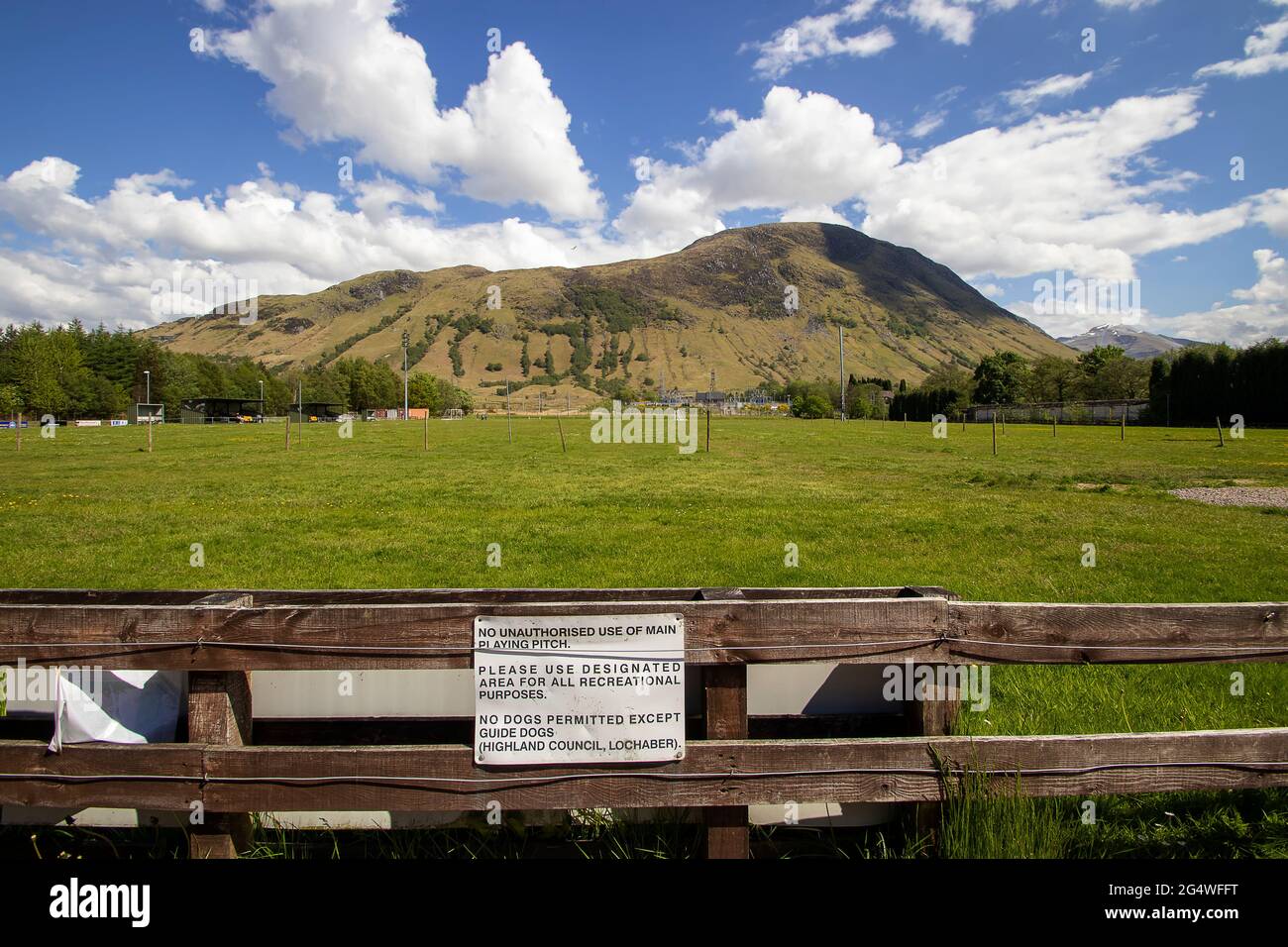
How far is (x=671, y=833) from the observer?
3.83 metres

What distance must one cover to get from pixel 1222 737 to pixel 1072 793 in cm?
84

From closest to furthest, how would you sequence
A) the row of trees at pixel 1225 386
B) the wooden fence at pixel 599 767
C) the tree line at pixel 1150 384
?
1. the wooden fence at pixel 599 767
2. the row of trees at pixel 1225 386
3. the tree line at pixel 1150 384

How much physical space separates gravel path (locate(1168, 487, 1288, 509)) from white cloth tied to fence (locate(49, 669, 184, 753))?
22890 mm

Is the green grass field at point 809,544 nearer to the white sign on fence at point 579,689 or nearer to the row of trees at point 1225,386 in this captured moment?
the white sign on fence at point 579,689

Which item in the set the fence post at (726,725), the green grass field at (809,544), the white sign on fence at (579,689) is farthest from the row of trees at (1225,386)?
the white sign on fence at (579,689)

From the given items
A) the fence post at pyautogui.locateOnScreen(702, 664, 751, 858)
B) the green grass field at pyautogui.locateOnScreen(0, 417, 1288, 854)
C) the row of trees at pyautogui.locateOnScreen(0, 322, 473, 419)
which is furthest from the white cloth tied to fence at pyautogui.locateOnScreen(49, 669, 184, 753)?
the row of trees at pyautogui.locateOnScreen(0, 322, 473, 419)

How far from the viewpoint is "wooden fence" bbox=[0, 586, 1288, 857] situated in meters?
3.30

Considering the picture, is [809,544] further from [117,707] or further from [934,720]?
[117,707]

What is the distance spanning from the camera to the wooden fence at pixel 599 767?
3301 millimetres

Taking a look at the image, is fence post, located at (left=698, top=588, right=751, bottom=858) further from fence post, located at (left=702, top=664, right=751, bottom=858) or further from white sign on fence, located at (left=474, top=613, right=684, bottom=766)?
white sign on fence, located at (left=474, top=613, right=684, bottom=766)

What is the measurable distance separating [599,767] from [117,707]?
2540 millimetres

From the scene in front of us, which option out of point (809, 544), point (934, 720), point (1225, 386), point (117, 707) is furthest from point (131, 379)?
point (1225, 386)

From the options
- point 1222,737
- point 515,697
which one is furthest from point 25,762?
point 1222,737
